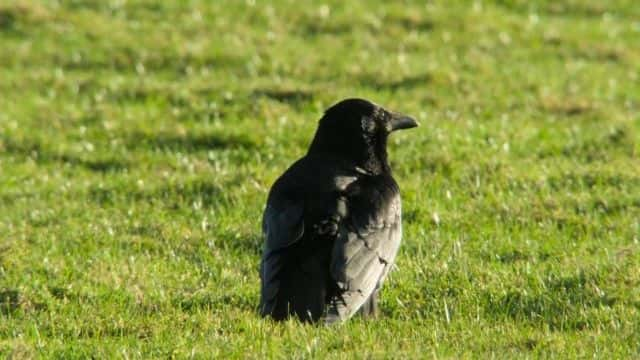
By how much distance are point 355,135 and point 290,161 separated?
206 inches

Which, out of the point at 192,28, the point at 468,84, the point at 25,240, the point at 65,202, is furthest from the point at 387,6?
the point at 25,240

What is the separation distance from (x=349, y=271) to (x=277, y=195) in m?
1.04

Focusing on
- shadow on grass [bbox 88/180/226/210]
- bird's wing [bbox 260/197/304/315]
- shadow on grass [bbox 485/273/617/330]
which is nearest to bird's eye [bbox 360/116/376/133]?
bird's wing [bbox 260/197/304/315]

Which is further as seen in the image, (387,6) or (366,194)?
(387,6)

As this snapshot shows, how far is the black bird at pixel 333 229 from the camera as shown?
954 cm

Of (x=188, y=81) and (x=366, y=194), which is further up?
(x=366, y=194)

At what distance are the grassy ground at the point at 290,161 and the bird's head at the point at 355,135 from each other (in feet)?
3.57

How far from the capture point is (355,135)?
1098 centimetres

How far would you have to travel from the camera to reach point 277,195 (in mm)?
10344

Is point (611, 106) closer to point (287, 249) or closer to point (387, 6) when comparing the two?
point (387, 6)

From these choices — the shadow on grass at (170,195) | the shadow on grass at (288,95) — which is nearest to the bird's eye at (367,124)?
the shadow on grass at (170,195)

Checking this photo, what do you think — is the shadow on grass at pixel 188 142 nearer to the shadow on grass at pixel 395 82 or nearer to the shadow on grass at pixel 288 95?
the shadow on grass at pixel 288 95

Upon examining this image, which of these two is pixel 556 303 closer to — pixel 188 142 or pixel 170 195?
pixel 170 195

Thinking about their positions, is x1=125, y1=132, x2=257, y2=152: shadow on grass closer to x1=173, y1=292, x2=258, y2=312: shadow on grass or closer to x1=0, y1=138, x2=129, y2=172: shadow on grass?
x1=0, y1=138, x2=129, y2=172: shadow on grass
